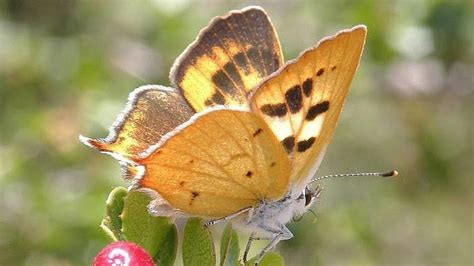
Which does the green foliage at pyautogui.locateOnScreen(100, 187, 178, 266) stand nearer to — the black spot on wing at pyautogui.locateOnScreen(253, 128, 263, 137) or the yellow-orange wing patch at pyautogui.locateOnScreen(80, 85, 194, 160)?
the yellow-orange wing patch at pyautogui.locateOnScreen(80, 85, 194, 160)

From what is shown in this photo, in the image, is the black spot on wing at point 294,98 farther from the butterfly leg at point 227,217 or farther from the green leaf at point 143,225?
the green leaf at point 143,225

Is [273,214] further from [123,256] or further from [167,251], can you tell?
[123,256]

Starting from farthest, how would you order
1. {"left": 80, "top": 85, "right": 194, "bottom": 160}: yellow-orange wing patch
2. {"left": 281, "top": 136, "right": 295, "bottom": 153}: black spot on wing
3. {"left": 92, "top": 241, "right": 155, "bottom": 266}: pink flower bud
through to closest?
1. {"left": 281, "top": 136, "right": 295, "bottom": 153}: black spot on wing
2. {"left": 80, "top": 85, "right": 194, "bottom": 160}: yellow-orange wing patch
3. {"left": 92, "top": 241, "right": 155, "bottom": 266}: pink flower bud

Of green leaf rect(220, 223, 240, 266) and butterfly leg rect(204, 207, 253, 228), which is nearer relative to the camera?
green leaf rect(220, 223, 240, 266)

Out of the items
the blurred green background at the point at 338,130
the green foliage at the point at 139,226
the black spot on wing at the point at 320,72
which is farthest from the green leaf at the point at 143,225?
the blurred green background at the point at 338,130

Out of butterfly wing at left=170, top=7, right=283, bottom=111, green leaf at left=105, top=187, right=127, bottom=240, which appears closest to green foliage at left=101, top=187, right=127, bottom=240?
green leaf at left=105, top=187, right=127, bottom=240

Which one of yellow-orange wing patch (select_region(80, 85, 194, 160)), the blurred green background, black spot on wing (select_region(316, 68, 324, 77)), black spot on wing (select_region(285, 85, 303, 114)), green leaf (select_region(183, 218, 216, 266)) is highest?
black spot on wing (select_region(316, 68, 324, 77))
